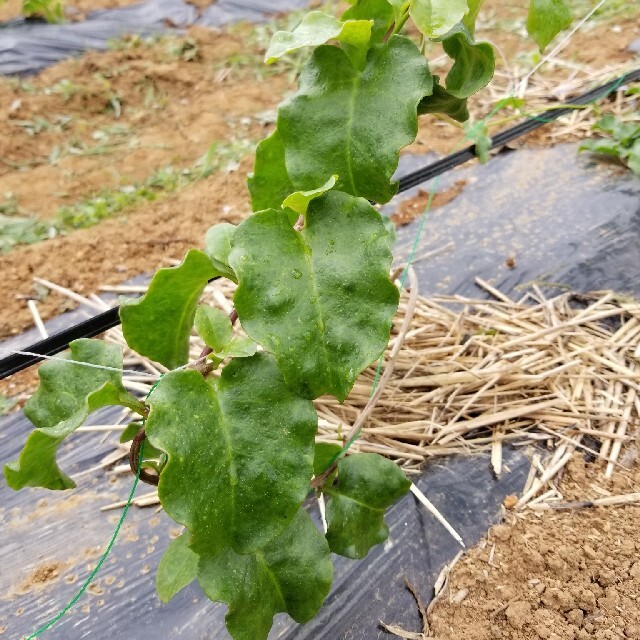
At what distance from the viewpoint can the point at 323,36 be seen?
74 centimetres

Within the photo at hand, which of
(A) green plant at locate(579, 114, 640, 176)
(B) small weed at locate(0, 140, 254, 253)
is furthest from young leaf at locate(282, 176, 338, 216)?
(B) small weed at locate(0, 140, 254, 253)

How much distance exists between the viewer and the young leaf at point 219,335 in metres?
0.77

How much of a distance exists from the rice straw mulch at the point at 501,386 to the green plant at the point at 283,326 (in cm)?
39

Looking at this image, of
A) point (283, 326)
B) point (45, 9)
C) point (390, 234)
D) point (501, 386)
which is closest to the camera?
point (283, 326)

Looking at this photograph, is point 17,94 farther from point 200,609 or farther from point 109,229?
point 200,609

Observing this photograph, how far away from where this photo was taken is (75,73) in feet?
11.4

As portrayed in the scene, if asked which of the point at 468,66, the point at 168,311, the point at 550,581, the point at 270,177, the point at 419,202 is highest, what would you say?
the point at 468,66

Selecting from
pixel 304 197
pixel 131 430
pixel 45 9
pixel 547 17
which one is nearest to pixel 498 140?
pixel 547 17

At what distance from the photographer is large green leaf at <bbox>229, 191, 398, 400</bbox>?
70cm

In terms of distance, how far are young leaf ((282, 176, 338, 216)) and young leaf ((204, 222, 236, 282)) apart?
4.1 inches

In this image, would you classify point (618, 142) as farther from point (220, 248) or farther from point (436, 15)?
point (220, 248)

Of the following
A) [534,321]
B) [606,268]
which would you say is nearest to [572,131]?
[606,268]

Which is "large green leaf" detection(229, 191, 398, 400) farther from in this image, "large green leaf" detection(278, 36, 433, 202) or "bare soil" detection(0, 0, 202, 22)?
"bare soil" detection(0, 0, 202, 22)

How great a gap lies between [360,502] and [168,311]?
1.38 feet
